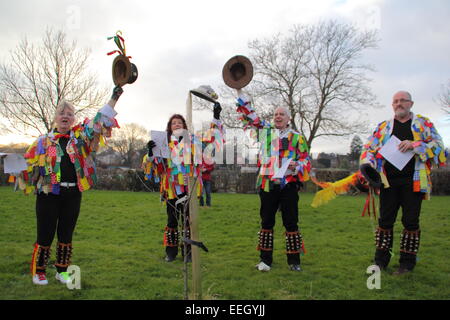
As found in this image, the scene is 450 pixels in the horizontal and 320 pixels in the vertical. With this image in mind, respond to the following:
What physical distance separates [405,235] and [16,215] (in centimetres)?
757

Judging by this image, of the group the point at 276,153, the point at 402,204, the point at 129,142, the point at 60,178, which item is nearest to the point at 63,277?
the point at 60,178

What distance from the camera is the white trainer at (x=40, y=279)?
3.38m

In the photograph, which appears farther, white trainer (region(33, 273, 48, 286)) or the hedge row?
the hedge row

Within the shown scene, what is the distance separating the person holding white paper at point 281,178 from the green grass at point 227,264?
0.29m

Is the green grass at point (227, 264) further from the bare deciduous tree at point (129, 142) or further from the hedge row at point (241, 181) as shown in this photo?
the bare deciduous tree at point (129, 142)

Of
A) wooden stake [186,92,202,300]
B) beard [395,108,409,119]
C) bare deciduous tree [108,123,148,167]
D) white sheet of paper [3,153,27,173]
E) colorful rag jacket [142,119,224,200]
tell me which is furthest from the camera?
bare deciduous tree [108,123,148,167]

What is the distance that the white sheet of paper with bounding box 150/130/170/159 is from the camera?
129 inches

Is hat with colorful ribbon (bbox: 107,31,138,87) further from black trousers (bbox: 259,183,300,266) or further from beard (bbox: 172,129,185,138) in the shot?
black trousers (bbox: 259,183,300,266)

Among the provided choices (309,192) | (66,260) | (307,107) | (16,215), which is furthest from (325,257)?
(307,107)

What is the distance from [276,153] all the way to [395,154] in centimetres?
124

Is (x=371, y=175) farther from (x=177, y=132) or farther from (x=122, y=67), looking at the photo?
(x=122, y=67)

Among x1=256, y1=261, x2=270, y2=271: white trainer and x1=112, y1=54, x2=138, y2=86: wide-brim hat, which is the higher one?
x1=112, y1=54, x2=138, y2=86: wide-brim hat

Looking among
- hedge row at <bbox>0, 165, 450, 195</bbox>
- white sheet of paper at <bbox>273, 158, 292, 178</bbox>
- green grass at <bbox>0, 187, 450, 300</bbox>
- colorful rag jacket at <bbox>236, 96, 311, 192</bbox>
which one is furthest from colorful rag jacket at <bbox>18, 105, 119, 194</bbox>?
hedge row at <bbox>0, 165, 450, 195</bbox>

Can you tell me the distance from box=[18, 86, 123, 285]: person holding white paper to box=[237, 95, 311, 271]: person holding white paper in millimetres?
1657
